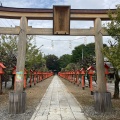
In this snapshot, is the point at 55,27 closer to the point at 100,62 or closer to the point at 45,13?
the point at 45,13

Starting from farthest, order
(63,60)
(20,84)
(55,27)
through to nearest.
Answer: (63,60), (55,27), (20,84)

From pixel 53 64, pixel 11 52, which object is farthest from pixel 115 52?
pixel 53 64

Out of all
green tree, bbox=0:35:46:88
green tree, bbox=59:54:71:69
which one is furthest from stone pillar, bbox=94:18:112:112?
green tree, bbox=59:54:71:69

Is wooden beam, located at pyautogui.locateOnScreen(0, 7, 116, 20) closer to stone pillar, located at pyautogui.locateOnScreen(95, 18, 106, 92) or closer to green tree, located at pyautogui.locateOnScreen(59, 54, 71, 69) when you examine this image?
stone pillar, located at pyautogui.locateOnScreen(95, 18, 106, 92)

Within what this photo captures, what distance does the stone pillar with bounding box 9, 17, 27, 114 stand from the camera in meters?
9.19

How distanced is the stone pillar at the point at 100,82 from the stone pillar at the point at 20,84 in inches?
130

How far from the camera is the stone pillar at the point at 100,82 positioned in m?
9.59

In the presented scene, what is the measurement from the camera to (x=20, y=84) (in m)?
9.73

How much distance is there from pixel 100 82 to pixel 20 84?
366 centimetres

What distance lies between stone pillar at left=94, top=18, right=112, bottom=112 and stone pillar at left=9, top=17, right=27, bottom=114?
330 cm

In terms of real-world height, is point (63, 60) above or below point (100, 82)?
above

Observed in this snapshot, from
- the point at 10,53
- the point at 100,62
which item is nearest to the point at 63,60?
the point at 10,53

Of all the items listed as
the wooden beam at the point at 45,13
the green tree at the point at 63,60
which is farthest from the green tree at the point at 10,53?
the green tree at the point at 63,60

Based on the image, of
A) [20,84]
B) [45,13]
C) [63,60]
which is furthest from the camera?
[63,60]
